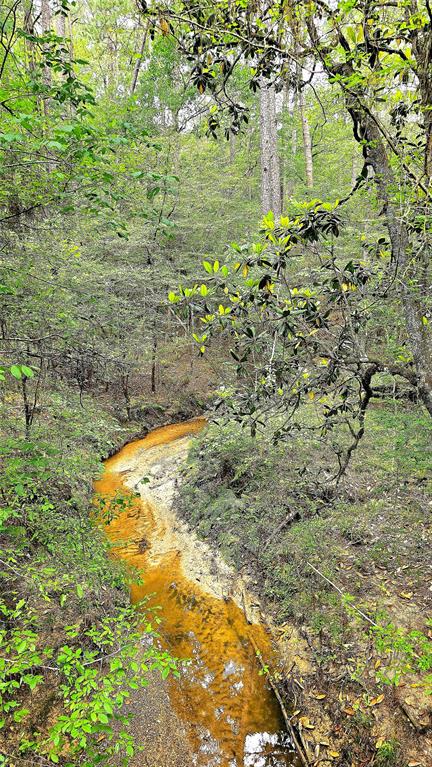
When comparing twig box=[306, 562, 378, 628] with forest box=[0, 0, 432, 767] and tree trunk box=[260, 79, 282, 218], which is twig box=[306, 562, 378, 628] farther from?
tree trunk box=[260, 79, 282, 218]

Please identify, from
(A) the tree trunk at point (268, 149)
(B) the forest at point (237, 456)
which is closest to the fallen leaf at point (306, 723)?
(B) the forest at point (237, 456)

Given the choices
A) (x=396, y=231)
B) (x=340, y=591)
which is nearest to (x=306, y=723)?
(x=340, y=591)

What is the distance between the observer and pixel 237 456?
7.38 meters

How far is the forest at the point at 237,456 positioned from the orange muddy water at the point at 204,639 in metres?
0.02

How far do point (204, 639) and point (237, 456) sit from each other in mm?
3238

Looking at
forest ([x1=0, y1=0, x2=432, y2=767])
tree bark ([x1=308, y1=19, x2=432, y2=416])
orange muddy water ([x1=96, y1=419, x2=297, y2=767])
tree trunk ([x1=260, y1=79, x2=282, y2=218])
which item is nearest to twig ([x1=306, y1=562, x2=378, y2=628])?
forest ([x1=0, y1=0, x2=432, y2=767])

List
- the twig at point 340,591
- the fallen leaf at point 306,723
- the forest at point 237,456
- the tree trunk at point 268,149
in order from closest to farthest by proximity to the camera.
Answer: the forest at point 237,456 → the fallen leaf at point 306,723 → the twig at point 340,591 → the tree trunk at point 268,149

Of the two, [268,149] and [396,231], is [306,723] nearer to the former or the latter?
[396,231]

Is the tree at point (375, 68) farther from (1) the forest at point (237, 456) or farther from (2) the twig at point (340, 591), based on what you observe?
(2) the twig at point (340, 591)

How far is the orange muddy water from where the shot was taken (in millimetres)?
3490

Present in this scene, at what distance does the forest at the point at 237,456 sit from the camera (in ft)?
8.23

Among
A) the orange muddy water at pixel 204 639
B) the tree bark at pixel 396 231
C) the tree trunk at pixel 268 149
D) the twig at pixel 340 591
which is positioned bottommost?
the orange muddy water at pixel 204 639

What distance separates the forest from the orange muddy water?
0.08ft

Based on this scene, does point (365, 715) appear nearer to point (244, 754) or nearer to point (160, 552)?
point (244, 754)
